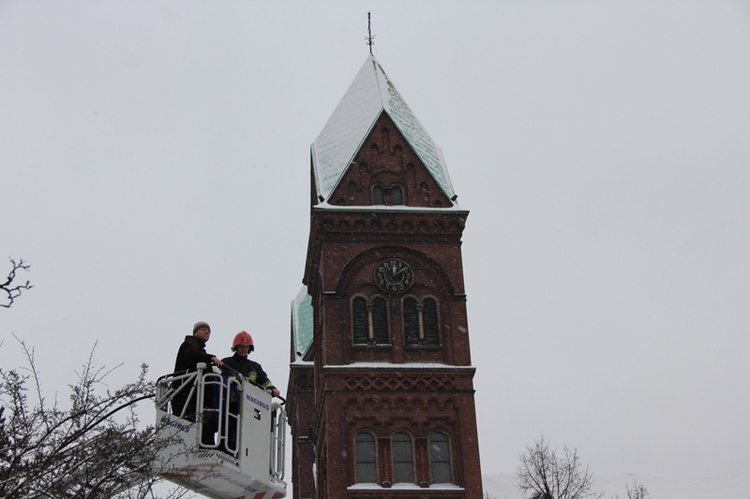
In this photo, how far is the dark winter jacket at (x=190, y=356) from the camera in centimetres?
1002

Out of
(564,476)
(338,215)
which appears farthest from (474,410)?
(564,476)

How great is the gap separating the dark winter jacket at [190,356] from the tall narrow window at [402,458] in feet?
79.9

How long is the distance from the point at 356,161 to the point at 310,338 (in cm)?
1049

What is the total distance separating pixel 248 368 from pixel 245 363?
0.06 m

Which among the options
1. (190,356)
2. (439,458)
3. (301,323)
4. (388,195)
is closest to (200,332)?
(190,356)

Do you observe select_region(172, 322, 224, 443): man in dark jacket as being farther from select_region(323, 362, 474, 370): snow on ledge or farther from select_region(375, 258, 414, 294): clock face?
select_region(375, 258, 414, 294): clock face

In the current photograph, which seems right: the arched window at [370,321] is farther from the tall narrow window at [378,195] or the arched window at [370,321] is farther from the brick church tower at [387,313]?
the tall narrow window at [378,195]

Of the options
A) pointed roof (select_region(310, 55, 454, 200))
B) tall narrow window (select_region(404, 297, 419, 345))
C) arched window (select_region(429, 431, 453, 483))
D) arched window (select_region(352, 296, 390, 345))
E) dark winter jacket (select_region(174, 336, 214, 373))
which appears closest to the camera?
dark winter jacket (select_region(174, 336, 214, 373))

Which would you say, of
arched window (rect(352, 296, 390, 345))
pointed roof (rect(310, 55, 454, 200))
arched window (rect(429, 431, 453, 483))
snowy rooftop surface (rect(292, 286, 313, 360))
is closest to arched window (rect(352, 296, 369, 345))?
arched window (rect(352, 296, 390, 345))

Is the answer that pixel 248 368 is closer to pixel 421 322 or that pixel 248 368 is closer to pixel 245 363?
pixel 245 363

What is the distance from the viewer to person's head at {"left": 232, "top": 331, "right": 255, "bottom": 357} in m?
10.7

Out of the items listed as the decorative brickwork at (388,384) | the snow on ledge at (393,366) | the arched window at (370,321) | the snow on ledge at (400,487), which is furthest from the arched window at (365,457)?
the arched window at (370,321)

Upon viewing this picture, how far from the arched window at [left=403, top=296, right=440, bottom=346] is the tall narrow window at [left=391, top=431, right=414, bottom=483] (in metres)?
3.25

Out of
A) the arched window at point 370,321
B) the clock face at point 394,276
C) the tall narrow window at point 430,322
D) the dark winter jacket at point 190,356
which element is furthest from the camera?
the clock face at point 394,276
